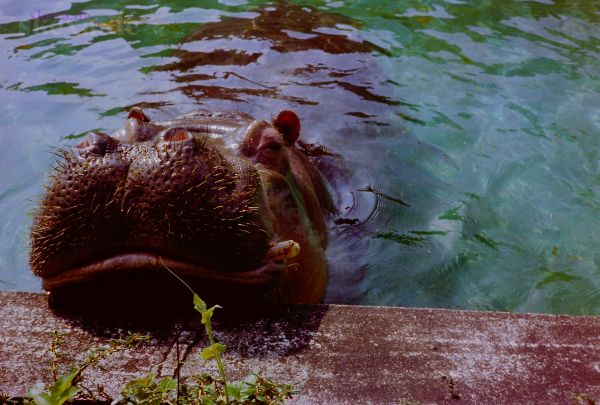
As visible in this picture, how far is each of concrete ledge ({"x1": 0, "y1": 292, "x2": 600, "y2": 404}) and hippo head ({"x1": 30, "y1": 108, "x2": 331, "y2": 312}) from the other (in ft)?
0.47

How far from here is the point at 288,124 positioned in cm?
368

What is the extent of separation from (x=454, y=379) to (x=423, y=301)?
1.90 metres

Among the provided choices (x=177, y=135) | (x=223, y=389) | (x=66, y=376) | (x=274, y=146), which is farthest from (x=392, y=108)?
(x=66, y=376)

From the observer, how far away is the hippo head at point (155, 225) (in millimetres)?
2086

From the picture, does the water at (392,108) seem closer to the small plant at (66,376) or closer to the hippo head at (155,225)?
the hippo head at (155,225)

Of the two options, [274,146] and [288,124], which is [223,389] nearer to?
[274,146]

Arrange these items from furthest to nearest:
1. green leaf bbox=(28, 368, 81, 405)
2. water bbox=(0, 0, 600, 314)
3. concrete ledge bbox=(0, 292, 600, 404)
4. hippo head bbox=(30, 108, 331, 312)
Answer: water bbox=(0, 0, 600, 314), hippo head bbox=(30, 108, 331, 312), concrete ledge bbox=(0, 292, 600, 404), green leaf bbox=(28, 368, 81, 405)

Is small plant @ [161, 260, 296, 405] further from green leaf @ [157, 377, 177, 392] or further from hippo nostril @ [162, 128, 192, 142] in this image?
hippo nostril @ [162, 128, 192, 142]

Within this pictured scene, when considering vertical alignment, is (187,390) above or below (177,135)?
below

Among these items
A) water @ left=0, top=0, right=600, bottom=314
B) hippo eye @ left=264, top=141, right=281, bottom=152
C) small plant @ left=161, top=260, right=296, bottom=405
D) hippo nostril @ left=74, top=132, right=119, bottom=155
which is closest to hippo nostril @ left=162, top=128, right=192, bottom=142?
hippo nostril @ left=74, top=132, right=119, bottom=155

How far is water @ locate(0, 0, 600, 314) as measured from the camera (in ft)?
13.8

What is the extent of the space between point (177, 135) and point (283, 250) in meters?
0.51

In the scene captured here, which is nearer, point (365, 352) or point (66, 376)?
point (66, 376)

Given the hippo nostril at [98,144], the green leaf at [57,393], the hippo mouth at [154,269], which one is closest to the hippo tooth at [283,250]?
the hippo mouth at [154,269]
